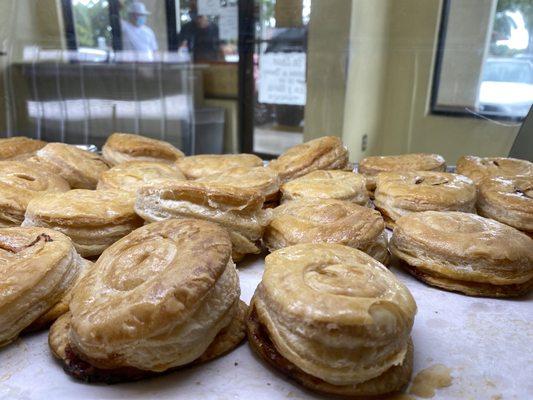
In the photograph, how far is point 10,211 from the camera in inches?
84.4

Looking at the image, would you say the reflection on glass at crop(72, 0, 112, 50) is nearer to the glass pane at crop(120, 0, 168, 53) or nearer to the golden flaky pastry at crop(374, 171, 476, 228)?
the glass pane at crop(120, 0, 168, 53)

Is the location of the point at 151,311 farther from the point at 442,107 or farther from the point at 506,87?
the point at 506,87

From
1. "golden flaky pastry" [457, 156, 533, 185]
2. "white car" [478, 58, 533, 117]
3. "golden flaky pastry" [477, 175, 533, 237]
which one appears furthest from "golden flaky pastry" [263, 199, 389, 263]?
"white car" [478, 58, 533, 117]

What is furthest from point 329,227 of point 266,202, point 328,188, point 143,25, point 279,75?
point 143,25

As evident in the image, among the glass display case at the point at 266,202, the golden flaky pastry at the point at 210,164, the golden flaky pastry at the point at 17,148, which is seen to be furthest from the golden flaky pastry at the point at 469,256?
the golden flaky pastry at the point at 17,148

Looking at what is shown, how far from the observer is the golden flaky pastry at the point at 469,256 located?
5.95 feet

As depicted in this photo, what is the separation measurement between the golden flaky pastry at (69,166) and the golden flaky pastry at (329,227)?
1.36m

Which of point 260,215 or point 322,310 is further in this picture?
point 260,215

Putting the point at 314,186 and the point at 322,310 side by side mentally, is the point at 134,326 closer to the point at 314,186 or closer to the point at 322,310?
the point at 322,310

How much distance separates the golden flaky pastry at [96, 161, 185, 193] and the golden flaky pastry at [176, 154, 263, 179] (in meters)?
0.10

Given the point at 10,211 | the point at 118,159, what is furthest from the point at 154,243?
the point at 118,159

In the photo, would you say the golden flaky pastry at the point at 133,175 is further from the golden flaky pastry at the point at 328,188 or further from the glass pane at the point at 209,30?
the glass pane at the point at 209,30

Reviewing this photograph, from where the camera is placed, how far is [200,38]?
171 inches

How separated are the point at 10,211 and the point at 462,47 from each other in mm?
Answer: 3419
